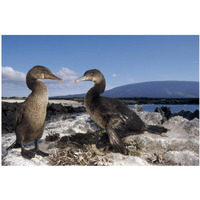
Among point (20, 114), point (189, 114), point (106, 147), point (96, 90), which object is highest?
point (96, 90)

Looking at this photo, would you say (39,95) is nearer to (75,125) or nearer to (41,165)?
(41,165)

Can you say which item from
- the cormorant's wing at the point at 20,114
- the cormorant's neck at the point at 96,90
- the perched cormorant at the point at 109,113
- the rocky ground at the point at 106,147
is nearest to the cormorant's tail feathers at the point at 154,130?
the rocky ground at the point at 106,147

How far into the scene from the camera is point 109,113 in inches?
170

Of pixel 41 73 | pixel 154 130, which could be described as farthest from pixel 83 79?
pixel 154 130

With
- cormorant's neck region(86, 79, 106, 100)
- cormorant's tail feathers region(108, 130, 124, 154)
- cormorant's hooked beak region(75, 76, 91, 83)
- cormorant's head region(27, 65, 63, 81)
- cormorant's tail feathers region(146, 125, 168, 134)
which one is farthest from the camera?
cormorant's tail feathers region(146, 125, 168, 134)

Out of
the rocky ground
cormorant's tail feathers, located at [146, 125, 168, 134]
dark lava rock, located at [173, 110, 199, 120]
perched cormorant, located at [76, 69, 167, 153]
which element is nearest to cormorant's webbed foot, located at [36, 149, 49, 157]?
the rocky ground

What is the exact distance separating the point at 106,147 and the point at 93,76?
4.17 ft

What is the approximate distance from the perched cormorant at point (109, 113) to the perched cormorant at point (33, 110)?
0.62 metres

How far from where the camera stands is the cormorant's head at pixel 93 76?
4418 millimetres

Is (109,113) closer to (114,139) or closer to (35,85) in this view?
(114,139)

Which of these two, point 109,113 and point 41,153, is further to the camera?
point 41,153

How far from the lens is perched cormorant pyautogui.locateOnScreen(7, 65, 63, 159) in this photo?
4.15m

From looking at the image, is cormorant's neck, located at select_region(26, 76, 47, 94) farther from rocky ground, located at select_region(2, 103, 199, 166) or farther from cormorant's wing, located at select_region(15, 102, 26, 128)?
rocky ground, located at select_region(2, 103, 199, 166)

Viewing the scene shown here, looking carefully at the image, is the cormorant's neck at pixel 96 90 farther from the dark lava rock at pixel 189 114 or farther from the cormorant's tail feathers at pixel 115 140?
the dark lava rock at pixel 189 114
